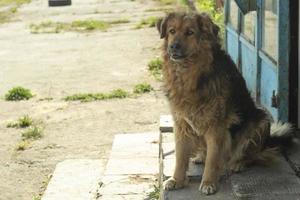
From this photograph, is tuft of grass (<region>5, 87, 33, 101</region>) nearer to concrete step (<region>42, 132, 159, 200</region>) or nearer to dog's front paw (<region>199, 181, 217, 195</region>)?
concrete step (<region>42, 132, 159, 200</region>)

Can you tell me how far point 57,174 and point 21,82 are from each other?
5.70m

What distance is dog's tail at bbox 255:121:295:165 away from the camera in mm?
5027

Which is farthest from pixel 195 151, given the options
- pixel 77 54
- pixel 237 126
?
pixel 77 54

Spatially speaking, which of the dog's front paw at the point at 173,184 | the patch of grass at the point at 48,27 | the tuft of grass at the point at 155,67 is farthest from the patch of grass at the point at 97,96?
the patch of grass at the point at 48,27

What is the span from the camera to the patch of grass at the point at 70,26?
A: 20.0m

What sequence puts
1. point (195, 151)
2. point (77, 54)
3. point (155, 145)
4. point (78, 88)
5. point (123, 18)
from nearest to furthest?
point (195, 151) → point (155, 145) → point (78, 88) → point (77, 54) → point (123, 18)

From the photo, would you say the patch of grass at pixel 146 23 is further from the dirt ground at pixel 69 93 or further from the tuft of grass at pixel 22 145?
the tuft of grass at pixel 22 145

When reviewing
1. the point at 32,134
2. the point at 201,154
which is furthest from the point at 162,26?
the point at 32,134

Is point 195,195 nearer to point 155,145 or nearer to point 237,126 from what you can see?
point 237,126

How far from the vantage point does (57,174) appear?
255 inches

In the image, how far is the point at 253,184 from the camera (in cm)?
464

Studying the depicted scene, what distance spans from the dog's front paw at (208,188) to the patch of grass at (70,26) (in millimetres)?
15260

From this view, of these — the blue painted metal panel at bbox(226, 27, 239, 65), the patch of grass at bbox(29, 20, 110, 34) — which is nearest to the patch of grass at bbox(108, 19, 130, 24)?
the patch of grass at bbox(29, 20, 110, 34)

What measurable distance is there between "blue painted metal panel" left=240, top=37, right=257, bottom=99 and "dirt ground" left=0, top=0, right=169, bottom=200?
1640mm
